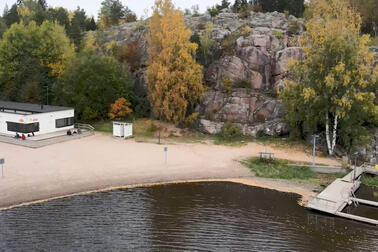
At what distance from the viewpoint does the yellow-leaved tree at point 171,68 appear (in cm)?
3597

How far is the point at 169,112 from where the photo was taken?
119 ft

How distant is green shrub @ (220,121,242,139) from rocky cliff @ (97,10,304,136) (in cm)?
104

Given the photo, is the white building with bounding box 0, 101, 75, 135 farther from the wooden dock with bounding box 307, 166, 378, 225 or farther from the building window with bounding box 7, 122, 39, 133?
the wooden dock with bounding box 307, 166, 378, 225

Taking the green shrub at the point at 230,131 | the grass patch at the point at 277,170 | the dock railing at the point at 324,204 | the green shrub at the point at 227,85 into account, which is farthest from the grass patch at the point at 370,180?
the green shrub at the point at 227,85

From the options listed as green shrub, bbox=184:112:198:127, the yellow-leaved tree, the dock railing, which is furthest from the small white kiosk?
the dock railing

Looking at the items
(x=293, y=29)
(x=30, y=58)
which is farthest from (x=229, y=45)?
(x=30, y=58)

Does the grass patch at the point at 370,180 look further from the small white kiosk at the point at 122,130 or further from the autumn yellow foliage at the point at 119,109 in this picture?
the autumn yellow foliage at the point at 119,109

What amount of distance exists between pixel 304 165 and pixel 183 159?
957 centimetres

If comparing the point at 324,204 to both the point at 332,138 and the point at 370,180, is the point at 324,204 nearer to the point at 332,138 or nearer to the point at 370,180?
the point at 370,180

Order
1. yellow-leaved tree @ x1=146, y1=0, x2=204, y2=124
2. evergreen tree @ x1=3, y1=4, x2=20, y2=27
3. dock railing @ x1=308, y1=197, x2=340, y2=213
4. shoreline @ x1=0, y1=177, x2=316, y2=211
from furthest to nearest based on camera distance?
evergreen tree @ x1=3, y1=4, x2=20, y2=27 → yellow-leaved tree @ x1=146, y1=0, x2=204, y2=124 → shoreline @ x1=0, y1=177, x2=316, y2=211 → dock railing @ x1=308, y1=197, x2=340, y2=213

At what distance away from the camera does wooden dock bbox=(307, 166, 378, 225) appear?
18.6 metres

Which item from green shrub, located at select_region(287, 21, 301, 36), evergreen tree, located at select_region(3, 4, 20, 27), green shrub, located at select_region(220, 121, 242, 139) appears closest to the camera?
green shrub, located at select_region(220, 121, 242, 139)

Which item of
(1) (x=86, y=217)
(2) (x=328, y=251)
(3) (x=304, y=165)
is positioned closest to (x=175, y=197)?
(1) (x=86, y=217)

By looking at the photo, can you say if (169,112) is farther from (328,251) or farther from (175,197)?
(328,251)
